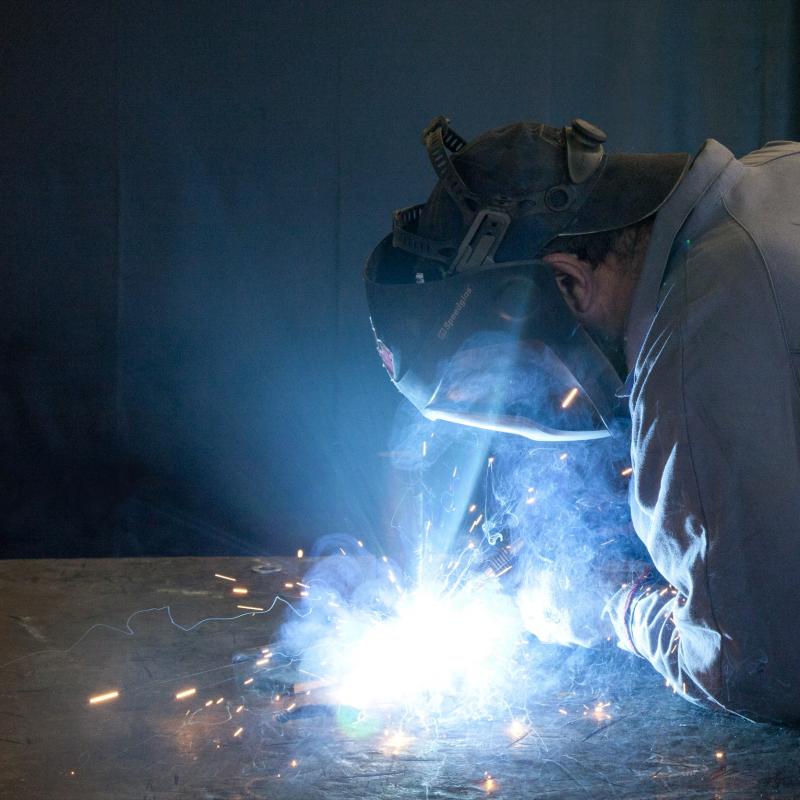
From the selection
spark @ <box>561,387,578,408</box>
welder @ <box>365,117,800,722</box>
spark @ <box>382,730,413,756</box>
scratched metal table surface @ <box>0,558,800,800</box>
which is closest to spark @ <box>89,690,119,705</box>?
scratched metal table surface @ <box>0,558,800,800</box>

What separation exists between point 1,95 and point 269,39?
3.13 feet

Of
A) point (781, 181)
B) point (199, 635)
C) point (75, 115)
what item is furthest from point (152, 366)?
point (781, 181)

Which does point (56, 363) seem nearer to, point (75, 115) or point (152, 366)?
point (152, 366)

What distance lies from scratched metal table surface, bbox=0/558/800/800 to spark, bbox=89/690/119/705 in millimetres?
13

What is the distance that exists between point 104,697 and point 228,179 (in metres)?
2.09

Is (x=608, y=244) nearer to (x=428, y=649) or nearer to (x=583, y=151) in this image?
(x=583, y=151)

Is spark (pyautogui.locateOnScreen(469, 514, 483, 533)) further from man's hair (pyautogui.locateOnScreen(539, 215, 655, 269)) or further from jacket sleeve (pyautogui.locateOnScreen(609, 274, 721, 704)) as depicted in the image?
man's hair (pyautogui.locateOnScreen(539, 215, 655, 269))

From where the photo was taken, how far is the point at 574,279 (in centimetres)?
166

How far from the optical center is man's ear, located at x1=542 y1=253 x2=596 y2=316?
1.64 metres

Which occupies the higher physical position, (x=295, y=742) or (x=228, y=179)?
(x=228, y=179)

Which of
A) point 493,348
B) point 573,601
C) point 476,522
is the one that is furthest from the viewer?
point 476,522

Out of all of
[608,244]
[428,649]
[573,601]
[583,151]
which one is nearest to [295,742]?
[428,649]

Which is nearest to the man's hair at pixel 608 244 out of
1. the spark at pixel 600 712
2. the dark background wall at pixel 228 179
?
the spark at pixel 600 712

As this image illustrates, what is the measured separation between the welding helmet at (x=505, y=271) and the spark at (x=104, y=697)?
2.62 feet
